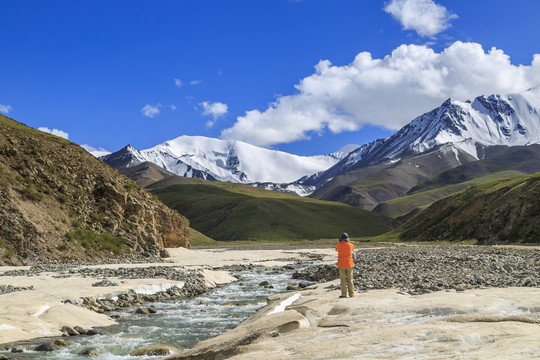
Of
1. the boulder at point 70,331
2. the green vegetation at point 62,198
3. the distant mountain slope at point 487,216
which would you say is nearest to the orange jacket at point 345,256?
the boulder at point 70,331

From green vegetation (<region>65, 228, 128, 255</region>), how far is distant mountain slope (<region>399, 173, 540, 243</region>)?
60783 millimetres

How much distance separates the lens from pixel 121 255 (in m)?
52.7

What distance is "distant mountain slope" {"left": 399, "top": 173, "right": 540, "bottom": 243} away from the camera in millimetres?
74562

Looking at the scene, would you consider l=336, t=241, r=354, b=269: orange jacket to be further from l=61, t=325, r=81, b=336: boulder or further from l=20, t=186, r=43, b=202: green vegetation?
l=20, t=186, r=43, b=202: green vegetation

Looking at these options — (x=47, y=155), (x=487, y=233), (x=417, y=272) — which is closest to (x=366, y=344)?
(x=417, y=272)

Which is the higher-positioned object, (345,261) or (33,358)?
(345,261)

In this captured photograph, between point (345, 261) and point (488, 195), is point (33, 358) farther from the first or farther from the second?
point (488, 195)

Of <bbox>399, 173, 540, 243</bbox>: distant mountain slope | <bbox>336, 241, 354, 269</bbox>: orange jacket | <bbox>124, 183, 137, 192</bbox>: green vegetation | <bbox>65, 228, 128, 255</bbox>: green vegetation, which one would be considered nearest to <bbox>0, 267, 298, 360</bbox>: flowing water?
<bbox>336, 241, 354, 269</bbox>: orange jacket

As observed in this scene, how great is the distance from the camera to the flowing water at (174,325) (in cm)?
1692

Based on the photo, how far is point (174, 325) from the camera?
848 inches

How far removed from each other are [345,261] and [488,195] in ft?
310

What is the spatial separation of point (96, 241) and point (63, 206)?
18.0 ft

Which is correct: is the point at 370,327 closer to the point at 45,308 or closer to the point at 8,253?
the point at 45,308

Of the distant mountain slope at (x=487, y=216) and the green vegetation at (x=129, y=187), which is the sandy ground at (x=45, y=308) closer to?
the green vegetation at (x=129, y=187)
